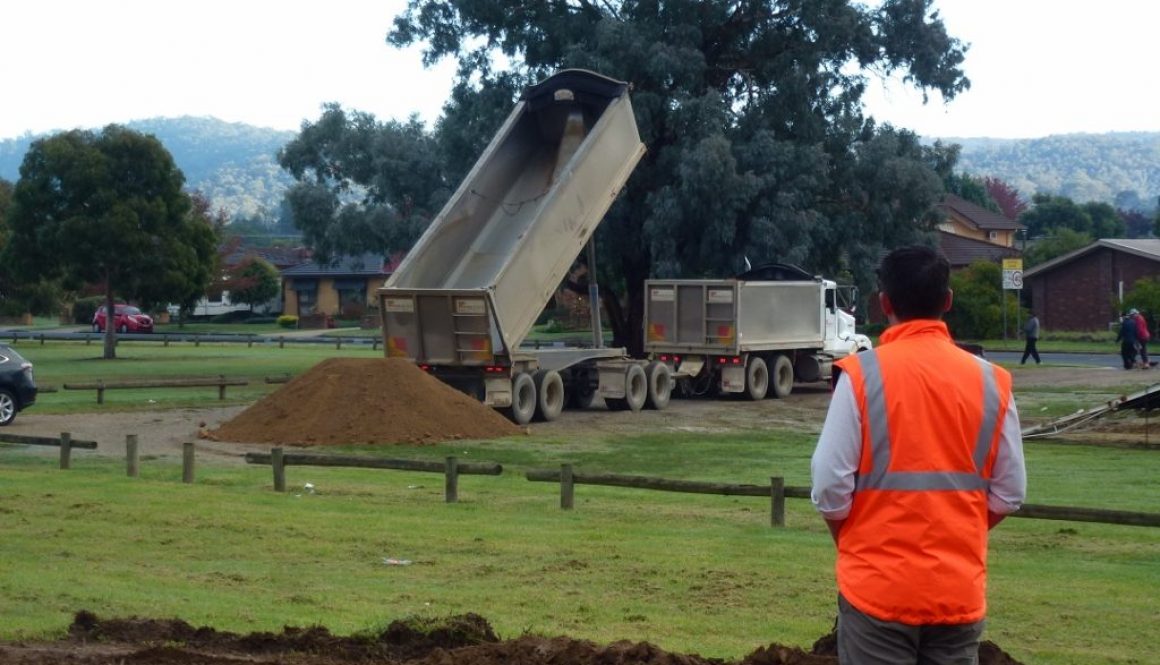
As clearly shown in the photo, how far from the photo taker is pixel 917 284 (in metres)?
4.84

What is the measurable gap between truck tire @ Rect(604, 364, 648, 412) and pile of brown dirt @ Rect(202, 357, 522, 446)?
5.53 metres

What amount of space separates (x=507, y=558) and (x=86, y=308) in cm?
9129

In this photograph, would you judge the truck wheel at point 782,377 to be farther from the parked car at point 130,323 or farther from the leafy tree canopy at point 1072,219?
the leafy tree canopy at point 1072,219

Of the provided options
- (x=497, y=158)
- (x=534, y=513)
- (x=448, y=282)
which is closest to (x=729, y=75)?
(x=497, y=158)

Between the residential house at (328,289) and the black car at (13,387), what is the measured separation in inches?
2960

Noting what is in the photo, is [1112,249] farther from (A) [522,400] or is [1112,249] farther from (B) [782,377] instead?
(A) [522,400]

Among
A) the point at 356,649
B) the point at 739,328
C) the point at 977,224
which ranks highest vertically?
the point at 977,224

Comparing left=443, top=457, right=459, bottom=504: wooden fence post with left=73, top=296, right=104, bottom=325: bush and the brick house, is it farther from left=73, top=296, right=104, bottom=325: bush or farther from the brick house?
left=73, top=296, right=104, bottom=325: bush

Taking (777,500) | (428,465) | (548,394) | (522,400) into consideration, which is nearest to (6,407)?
(522,400)

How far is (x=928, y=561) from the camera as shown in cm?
457

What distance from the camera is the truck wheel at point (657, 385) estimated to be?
32812mm

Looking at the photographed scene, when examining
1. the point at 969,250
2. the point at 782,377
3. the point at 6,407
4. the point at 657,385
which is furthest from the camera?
the point at 969,250

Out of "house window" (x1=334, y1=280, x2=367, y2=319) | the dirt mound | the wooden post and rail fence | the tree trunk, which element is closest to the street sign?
the tree trunk

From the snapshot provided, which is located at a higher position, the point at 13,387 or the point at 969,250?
the point at 969,250
